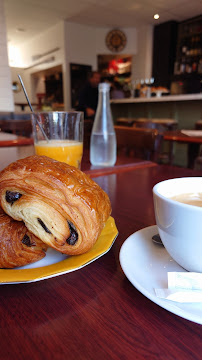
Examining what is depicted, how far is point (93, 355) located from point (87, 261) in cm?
9

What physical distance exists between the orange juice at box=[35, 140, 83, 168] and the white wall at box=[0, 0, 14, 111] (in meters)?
3.46

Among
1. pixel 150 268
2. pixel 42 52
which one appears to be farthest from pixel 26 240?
pixel 42 52

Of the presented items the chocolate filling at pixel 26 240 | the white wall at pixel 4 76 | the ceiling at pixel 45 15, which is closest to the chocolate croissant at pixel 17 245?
the chocolate filling at pixel 26 240

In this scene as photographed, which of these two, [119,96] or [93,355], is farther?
[119,96]

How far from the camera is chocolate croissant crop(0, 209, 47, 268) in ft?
0.82

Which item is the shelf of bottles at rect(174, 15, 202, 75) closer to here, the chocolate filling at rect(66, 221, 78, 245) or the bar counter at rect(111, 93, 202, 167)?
the chocolate filling at rect(66, 221, 78, 245)

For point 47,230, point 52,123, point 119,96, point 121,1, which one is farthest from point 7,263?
point 119,96

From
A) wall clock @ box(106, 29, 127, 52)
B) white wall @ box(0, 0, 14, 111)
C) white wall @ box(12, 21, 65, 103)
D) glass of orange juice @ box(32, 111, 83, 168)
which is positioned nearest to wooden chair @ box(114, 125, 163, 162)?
glass of orange juice @ box(32, 111, 83, 168)

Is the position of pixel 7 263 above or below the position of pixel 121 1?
below

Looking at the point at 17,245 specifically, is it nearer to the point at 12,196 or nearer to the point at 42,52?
the point at 12,196

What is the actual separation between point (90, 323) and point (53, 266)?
0.07 meters

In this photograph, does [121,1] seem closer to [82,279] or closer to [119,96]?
[82,279]

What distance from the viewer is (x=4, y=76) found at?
3693 millimetres

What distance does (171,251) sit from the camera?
0.81 ft
